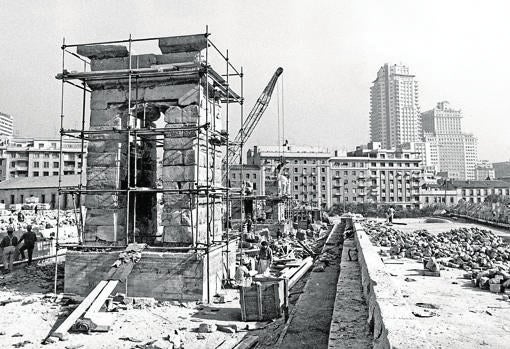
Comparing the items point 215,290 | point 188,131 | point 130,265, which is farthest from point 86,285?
point 188,131

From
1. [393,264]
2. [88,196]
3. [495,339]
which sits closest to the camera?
[495,339]

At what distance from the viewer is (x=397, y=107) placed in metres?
154

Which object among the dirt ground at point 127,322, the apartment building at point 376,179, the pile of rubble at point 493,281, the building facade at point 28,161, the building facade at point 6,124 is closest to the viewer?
the dirt ground at point 127,322

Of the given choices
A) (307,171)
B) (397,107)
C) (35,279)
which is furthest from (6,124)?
(35,279)

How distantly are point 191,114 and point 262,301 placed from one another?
4542 millimetres

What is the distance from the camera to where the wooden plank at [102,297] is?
7.55 meters

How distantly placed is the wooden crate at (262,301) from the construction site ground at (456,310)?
209 centimetres

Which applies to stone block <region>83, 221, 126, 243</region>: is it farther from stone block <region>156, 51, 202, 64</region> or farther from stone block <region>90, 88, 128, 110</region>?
stone block <region>156, 51, 202, 64</region>

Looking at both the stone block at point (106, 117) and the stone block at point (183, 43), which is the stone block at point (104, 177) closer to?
the stone block at point (106, 117)

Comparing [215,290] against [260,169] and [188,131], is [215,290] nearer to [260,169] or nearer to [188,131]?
[188,131]

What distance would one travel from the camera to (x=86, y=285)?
929cm

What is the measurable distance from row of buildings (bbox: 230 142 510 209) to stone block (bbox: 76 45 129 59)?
5988 centimetres

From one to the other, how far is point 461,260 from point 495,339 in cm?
599

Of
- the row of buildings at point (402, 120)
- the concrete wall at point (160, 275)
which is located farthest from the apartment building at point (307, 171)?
the row of buildings at point (402, 120)
